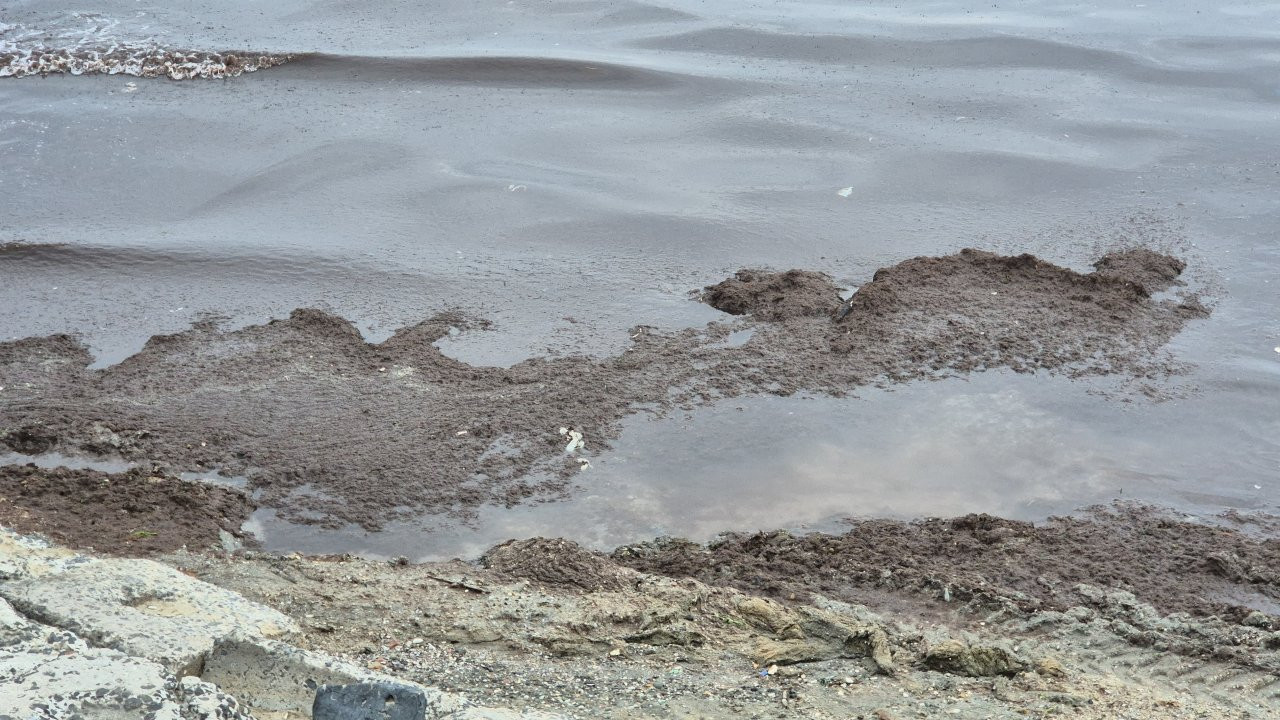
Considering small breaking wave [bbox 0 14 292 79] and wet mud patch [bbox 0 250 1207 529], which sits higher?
small breaking wave [bbox 0 14 292 79]

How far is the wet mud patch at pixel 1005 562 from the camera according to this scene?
588 cm

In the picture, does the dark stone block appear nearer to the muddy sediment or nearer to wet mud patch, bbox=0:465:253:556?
the muddy sediment

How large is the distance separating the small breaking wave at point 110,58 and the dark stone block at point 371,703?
10550 mm

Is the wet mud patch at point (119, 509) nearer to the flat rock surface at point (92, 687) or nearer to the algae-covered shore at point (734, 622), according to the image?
the algae-covered shore at point (734, 622)

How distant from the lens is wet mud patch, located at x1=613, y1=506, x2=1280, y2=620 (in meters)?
5.88

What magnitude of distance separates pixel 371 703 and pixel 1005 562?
363cm

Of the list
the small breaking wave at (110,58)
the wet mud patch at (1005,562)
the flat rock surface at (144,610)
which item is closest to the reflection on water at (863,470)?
the wet mud patch at (1005,562)

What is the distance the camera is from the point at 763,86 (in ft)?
41.3

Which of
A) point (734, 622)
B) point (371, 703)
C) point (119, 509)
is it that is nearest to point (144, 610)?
point (371, 703)

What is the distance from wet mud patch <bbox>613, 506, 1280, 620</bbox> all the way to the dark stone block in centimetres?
251

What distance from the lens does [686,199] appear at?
1037 centimetres

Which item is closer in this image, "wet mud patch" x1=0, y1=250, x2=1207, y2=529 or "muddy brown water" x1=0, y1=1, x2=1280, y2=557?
"wet mud patch" x1=0, y1=250, x2=1207, y2=529

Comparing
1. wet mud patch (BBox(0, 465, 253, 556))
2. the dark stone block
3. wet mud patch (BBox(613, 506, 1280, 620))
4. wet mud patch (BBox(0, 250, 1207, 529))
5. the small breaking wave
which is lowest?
wet mud patch (BBox(613, 506, 1280, 620))

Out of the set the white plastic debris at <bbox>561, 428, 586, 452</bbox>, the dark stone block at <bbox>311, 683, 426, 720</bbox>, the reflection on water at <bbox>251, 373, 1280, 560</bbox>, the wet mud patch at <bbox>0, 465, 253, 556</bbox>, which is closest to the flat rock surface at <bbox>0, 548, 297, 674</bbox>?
the dark stone block at <bbox>311, 683, 426, 720</bbox>
